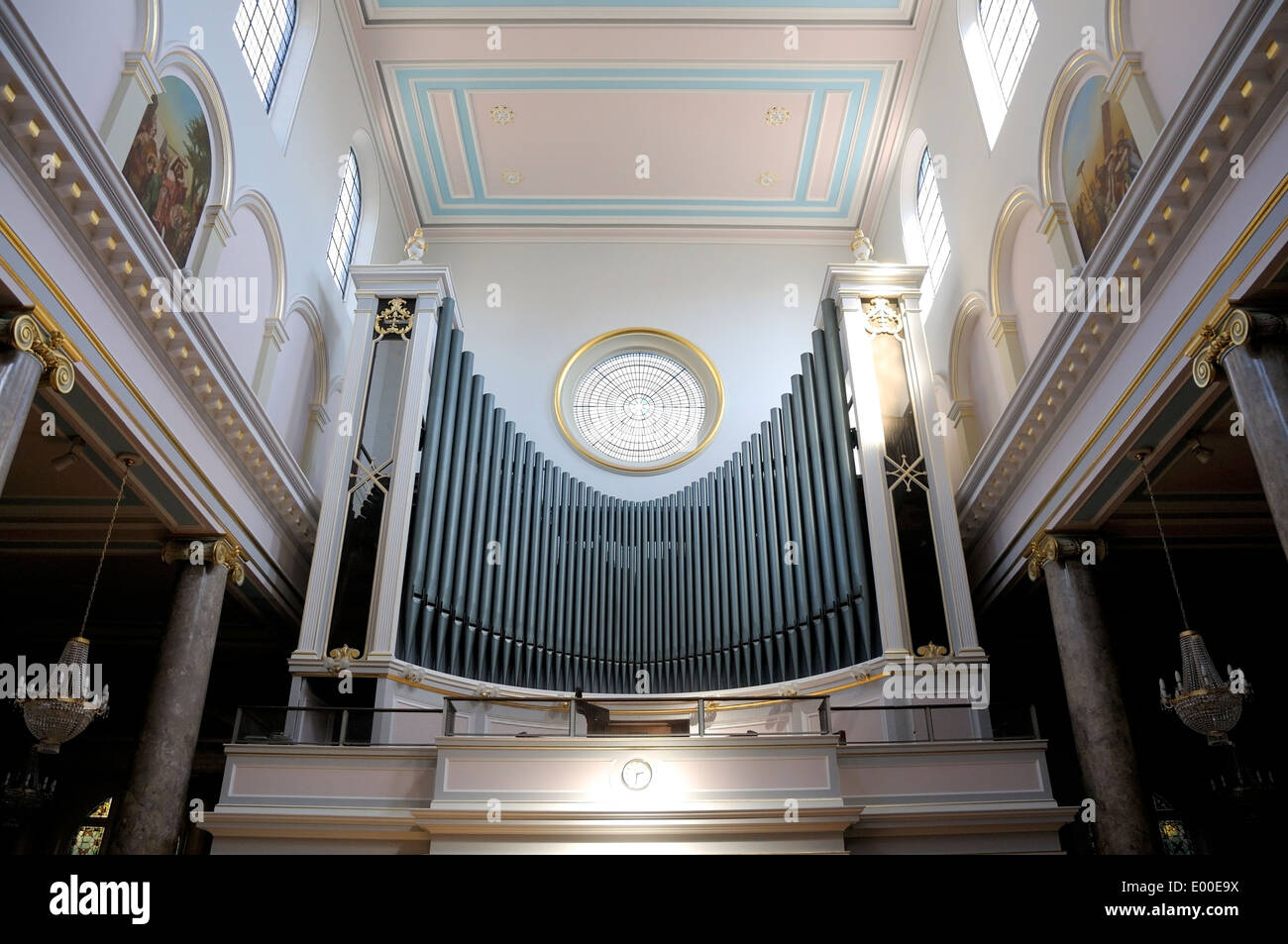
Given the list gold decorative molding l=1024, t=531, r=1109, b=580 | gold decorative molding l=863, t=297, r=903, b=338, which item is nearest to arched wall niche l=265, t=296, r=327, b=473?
gold decorative molding l=863, t=297, r=903, b=338

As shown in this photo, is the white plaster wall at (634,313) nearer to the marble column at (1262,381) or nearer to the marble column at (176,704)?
the marble column at (176,704)

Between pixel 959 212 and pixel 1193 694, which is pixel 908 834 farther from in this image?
pixel 959 212

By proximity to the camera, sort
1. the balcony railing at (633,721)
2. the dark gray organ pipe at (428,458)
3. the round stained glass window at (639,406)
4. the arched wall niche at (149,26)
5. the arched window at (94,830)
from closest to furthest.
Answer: the arched wall niche at (149,26) → the balcony railing at (633,721) → the dark gray organ pipe at (428,458) → the arched window at (94,830) → the round stained glass window at (639,406)

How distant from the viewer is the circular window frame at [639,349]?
50.0ft

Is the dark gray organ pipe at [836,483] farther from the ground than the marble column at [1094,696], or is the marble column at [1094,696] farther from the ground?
the dark gray organ pipe at [836,483]

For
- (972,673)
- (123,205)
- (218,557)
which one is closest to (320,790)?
(218,557)

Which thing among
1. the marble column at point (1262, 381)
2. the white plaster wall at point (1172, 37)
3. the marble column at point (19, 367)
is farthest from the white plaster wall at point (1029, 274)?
the marble column at point (19, 367)

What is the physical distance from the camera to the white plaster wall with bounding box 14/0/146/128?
6734 millimetres

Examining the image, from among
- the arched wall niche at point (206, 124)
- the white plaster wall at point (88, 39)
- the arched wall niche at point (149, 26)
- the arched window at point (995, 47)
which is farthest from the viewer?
the arched window at point (995, 47)

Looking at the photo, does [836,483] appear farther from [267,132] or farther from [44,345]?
[44,345]

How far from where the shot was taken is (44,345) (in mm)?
6438

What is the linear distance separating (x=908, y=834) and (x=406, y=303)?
337 inches

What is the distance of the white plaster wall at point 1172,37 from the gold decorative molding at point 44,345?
7.94 metres
